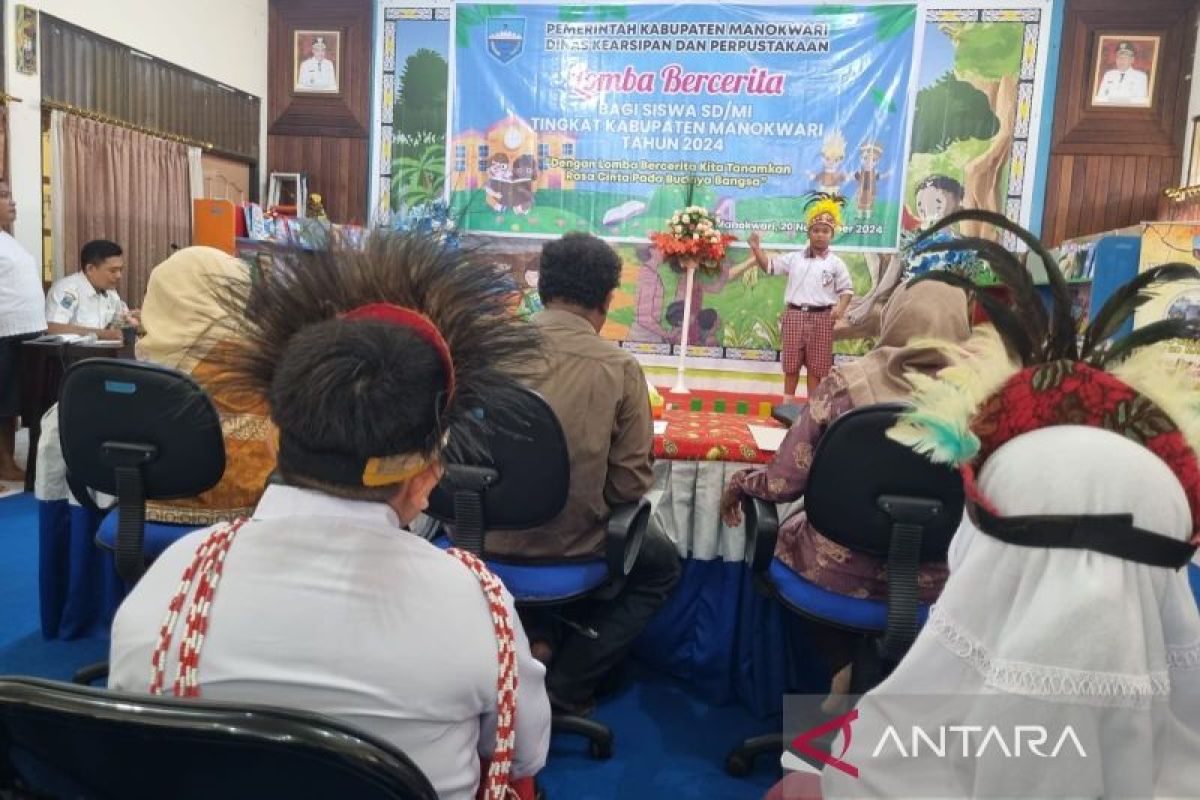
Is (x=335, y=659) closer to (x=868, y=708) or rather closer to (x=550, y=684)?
(x=868, y=708)

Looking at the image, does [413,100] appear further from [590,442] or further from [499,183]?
[590,442]

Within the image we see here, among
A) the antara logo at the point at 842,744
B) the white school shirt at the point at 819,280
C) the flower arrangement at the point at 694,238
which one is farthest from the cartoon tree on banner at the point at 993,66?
the antara logo at the point at 842,744

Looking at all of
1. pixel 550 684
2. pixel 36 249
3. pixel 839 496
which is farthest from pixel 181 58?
pixel 839 496

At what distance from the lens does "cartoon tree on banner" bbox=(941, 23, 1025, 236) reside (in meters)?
5.64

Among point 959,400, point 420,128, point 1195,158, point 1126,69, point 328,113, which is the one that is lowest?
point 959,400

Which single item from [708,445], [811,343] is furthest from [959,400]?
[811,343]

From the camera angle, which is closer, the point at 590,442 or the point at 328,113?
the point at 590,442

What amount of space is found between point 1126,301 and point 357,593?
2.97ft

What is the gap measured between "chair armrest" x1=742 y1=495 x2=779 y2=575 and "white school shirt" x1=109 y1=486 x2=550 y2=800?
3.58ft

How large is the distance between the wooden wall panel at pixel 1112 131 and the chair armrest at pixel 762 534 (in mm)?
5097

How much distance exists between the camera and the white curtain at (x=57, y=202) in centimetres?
461

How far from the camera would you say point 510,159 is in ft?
20.4

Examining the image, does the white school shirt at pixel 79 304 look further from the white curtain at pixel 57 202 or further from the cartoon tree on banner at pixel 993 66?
the cartoon tree on banner at pixel 993 66

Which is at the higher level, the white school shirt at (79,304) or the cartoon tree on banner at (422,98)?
the cartoon tree on banner at (422,98)
